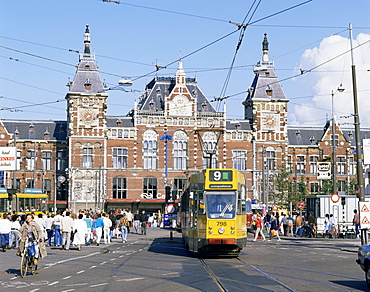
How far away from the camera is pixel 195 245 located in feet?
75.0

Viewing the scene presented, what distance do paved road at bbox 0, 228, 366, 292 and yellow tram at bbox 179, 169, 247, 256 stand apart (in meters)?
0.60

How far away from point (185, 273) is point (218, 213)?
4.99 m

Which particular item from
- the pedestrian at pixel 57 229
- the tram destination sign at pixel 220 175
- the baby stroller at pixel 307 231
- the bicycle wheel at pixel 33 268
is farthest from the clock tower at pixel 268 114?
the bicycle wheel at pixel 33 268

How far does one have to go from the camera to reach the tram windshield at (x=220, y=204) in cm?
2214

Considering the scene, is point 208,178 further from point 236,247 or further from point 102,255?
point 102,255

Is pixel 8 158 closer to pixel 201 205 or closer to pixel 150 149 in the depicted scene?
pixel 201 205

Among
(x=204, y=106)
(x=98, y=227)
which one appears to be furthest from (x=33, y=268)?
(x=204, y=106)

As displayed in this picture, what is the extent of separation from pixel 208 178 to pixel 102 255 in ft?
19.3

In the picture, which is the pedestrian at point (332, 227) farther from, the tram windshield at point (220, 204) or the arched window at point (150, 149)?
the arched window at point (150, 149)

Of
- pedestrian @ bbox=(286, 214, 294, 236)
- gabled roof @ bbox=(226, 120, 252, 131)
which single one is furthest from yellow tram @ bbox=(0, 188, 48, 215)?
gabled roof @ bbox=(226, 120, 252, 131)

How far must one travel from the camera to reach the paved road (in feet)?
47.9

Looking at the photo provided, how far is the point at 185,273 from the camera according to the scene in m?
17.4

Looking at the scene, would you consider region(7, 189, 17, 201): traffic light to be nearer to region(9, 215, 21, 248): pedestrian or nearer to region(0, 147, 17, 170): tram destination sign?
region(0, 147, 17, 170): tram destination sign

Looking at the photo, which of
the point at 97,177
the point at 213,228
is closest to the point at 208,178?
the point at 213,228
